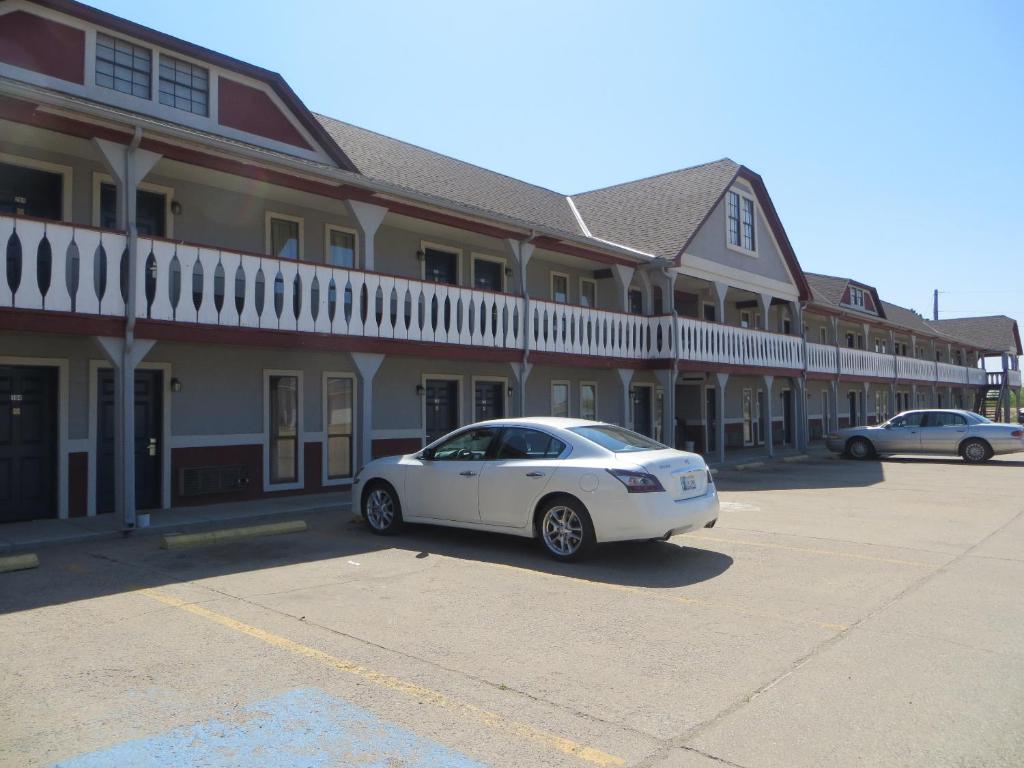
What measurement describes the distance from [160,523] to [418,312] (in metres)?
5.23

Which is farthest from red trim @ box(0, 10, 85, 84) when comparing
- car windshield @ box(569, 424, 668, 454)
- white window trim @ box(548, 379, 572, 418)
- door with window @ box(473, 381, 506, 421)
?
white window trim @ box(548, 379, 572, 418)

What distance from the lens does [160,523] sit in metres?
10.3

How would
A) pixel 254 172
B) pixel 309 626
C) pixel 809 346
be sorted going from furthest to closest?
pixel 809 346 < pixel 254 172 < pixel 309 626

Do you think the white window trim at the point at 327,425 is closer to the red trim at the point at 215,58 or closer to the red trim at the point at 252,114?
the red trim at the point at 215,58

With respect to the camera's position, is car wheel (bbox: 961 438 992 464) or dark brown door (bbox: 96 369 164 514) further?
car wheel (bbox: 961 438 992 464)

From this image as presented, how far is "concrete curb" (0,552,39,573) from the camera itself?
760 cm

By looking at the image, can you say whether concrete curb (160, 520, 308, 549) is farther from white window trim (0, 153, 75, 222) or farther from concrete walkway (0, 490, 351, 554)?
white window trim (0, 153, 75, 222)

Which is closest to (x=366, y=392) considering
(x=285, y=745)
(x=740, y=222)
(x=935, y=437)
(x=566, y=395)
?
(x=566, y=395)

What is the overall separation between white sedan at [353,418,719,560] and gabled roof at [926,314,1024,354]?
52379 mm

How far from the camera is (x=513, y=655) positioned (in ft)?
16.9

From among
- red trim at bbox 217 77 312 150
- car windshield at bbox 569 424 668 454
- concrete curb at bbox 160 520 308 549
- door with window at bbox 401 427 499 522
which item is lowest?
concrete curb at bbox 160 520 308 549

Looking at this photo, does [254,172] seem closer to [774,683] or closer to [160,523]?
[160,523]

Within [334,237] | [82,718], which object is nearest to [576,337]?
[334,237]

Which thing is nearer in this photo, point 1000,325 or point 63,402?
point 63,402
